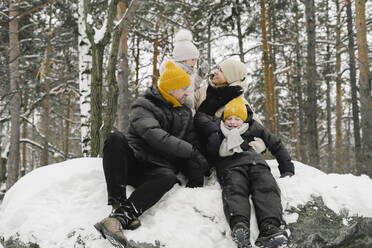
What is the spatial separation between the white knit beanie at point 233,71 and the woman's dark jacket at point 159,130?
78 centimetres

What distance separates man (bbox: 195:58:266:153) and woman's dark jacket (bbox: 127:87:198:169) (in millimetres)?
401

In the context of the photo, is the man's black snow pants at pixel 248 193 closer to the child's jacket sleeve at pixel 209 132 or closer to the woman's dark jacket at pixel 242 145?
the woman's dark jacket at pixel 242 145

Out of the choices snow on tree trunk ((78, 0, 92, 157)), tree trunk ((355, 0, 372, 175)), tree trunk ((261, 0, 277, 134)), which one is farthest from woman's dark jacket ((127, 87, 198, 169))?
tree trunk ((261, 0, 277, 134))

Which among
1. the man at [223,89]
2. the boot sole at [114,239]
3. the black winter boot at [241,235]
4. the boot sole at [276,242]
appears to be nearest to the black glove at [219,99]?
the man at [223,89]

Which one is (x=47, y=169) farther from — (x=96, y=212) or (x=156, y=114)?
(x=156, y=114)

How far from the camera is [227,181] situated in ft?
8.71

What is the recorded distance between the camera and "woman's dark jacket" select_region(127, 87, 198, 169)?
8.20 feet

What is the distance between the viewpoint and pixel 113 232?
6.84 feet

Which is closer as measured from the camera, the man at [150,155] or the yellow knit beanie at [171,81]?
the man at [150,155]

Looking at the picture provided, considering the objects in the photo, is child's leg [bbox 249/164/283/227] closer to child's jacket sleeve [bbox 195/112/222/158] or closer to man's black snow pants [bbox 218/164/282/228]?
man's black snow pants [bbox 218/164/282/228]

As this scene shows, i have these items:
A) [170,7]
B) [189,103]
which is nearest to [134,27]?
[170,7]

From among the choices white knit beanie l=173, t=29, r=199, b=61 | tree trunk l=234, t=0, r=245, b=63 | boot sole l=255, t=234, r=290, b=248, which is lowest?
boot sole l=255, t=234, r=290, b=248

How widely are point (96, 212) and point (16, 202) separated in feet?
2.36

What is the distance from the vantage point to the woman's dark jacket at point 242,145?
283 cm
